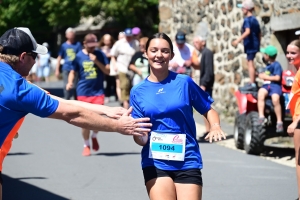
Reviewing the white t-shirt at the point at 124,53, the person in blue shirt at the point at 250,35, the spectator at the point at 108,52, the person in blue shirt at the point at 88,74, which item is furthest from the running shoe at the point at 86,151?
the spectator at the point at 108,52

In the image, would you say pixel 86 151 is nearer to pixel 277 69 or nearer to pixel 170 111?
pixel 277 69

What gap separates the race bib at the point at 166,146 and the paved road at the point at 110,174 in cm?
330

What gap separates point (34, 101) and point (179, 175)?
1.50 meters

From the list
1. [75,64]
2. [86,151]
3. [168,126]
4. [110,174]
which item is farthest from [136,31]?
[168,126]

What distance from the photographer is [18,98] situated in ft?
17.2

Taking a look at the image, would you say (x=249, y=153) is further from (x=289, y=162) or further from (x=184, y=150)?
(x=184, y=150)

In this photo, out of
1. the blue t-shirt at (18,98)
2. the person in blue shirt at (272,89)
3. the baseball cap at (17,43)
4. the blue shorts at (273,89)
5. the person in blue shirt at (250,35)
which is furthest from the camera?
the person in blue shirt at (250,35)

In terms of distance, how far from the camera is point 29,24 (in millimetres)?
39844

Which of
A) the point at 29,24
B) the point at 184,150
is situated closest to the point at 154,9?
the point at 29,24

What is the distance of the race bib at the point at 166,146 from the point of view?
20.6ft

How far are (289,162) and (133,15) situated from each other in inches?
891

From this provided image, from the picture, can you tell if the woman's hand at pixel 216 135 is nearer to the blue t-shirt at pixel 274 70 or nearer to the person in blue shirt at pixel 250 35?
the blue t-shirt at pixel 274 70

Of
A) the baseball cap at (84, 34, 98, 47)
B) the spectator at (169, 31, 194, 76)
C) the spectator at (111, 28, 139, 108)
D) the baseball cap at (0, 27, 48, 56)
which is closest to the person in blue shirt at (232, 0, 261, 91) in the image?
the spectator at (169, 31, 194, 76)

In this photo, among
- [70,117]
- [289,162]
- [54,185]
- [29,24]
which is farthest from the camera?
[29,24]
